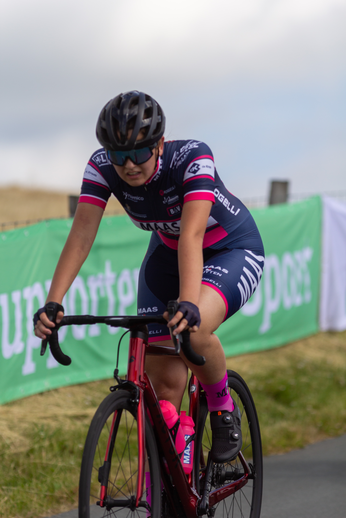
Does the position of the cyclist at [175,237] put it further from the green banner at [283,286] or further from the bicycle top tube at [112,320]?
the green banner at [283,286]

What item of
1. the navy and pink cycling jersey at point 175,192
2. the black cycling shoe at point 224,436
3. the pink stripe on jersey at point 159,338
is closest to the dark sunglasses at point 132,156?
the navy and pink cycling jersey at point 175,192

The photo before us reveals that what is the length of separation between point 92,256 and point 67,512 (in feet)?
9.74

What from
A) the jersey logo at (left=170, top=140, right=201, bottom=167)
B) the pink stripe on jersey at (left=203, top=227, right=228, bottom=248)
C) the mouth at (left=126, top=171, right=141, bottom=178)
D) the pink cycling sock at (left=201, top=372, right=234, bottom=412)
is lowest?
the pink cycling sock at (left=201, top=372, right=234, bottom=412)

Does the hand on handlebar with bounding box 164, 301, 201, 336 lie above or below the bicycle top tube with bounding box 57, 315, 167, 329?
above

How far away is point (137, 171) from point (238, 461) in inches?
65.6

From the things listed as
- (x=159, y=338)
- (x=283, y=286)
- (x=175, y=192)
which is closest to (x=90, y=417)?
(x=159, y=338)

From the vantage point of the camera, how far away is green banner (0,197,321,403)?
5449 millimetres

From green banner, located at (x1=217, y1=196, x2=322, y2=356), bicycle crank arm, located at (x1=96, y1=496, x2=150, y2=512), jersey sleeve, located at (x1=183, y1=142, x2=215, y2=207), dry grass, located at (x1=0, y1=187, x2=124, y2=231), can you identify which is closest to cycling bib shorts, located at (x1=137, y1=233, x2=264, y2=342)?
jersey sleeve, located at (x1=183, y1=142, x2=215, y2=207)

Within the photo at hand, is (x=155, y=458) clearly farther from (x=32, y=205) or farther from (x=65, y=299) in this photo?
(x=32, y=205)

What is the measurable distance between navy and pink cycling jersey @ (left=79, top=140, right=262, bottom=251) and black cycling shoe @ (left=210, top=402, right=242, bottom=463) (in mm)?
826

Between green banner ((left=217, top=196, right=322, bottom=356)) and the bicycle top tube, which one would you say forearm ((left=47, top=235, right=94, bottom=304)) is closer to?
the bicycle top tube

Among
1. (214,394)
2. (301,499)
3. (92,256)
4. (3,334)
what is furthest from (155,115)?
(92,256)

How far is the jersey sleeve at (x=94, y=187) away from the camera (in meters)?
2.95

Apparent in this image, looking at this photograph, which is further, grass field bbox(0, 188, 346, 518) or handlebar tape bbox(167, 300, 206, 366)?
grass field bbox(0, 188, 346, 518)
